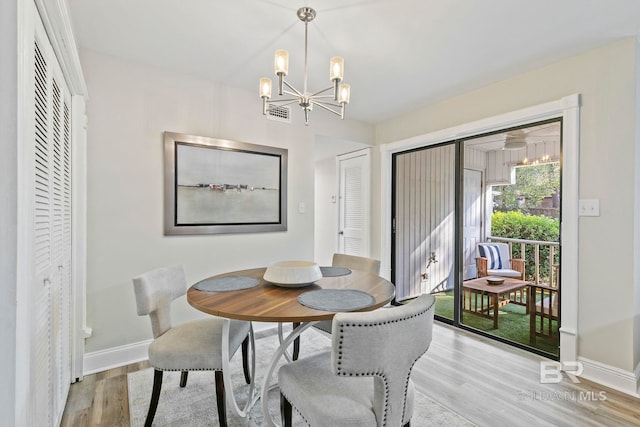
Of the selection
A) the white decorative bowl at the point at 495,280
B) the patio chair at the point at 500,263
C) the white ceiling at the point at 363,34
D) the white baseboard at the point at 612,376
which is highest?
the white ceiling at the point at 363,34

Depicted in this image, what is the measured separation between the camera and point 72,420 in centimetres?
176

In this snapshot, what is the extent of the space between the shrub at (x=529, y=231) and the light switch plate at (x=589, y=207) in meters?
0.26

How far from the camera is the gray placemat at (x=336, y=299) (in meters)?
1.37

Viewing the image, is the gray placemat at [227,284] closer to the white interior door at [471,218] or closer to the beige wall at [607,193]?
the white interior door at [471,218]

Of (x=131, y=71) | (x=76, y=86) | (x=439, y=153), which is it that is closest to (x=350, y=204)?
(x=439, y=153)

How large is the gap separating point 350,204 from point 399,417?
349cm

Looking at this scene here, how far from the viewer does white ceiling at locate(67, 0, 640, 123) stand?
1826 millimetres

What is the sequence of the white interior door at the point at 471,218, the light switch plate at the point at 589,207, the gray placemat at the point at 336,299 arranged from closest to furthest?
1. the gray placemat at the point at 336,299
2. the light switch plate at the point at 589,207
3. the white interior door at the point at 471,218

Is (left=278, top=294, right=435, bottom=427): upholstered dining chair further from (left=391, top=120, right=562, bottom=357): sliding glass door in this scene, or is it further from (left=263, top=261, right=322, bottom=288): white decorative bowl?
(left=391, top=120, right=562, bottom=357): sliding glass door

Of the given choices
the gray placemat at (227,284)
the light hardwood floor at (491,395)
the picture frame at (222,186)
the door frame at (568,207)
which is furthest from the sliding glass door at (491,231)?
the gray placemat at (227,284)

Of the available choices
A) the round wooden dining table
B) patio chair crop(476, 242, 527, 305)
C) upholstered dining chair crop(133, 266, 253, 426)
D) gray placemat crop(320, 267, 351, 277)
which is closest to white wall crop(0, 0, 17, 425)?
the round wooden dining table

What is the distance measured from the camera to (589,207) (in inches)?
88.4

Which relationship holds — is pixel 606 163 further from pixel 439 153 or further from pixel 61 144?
pixel 61 144

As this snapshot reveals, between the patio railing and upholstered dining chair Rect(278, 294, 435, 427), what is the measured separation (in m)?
2.04
